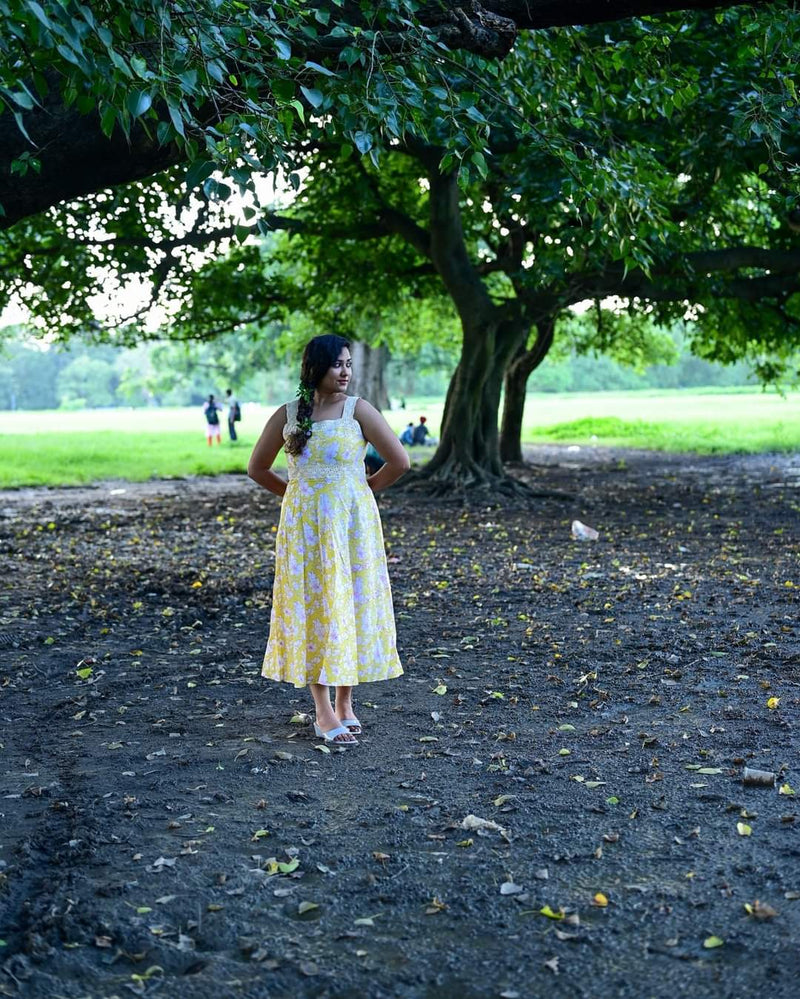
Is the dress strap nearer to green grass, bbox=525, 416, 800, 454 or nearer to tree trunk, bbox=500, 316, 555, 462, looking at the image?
tree trunk, bbox=500, 316, 555, 462

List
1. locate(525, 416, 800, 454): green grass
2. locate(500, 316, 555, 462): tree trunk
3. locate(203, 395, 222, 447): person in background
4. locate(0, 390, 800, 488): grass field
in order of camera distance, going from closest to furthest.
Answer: locate(0, 390, 800, 488): grass field < locate(500, 316, 555, 462): tree trunk < locate(525, 416, 800, 454): green grass < locate(203, 395, 222, 447): person in background

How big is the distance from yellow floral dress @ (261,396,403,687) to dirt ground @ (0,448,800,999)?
438 millimetres

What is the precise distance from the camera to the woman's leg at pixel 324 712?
6.18 metres

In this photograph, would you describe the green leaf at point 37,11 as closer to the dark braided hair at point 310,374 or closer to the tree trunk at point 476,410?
the dark braided hair at point 310,374

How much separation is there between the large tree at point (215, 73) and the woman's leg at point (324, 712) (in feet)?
8.39

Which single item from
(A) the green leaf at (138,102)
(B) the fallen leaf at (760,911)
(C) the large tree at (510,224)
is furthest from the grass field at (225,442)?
(B) the fallen leaf at (760,911)

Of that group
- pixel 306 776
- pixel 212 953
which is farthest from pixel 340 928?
pixel 306 776

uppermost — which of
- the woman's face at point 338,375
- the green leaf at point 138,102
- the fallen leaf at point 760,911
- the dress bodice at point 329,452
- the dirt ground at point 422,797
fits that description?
the green leaf at point 138,102

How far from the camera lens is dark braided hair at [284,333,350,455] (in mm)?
6062

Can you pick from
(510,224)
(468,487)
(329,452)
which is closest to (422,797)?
(329,452)

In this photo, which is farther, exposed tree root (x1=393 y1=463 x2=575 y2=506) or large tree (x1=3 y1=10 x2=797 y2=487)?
exposed tree root (x1=393 y1=463 x2=575 y2=506)

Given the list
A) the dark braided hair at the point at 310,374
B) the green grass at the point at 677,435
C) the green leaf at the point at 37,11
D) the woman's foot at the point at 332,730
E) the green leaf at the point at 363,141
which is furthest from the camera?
the green grass at the point at 677,435

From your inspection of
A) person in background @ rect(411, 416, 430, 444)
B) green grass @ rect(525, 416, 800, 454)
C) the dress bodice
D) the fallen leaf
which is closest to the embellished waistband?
the dress bodice

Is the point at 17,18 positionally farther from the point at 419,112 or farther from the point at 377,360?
the point at 377,360
